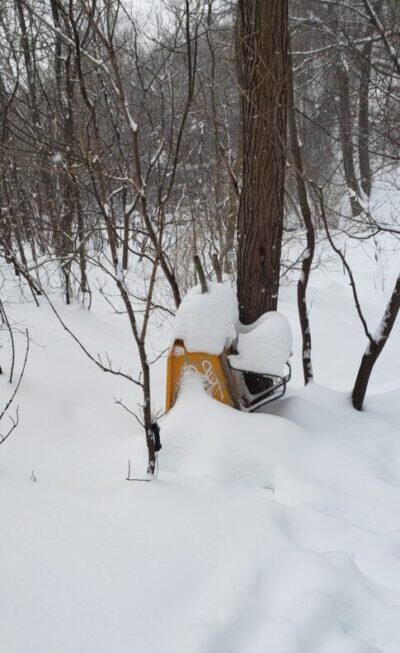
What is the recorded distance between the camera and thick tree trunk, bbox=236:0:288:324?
9.72 feet

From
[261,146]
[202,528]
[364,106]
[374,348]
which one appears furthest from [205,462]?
[364,106]

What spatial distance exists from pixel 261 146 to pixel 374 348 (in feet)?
5.16

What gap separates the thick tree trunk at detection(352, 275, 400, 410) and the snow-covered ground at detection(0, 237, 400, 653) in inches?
5.1

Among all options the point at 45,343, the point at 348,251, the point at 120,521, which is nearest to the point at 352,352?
the point at 45,343

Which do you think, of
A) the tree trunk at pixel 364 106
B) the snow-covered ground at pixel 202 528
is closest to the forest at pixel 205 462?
the snow-covered ground at pixel 202 528

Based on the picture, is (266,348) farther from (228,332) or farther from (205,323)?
(205,323)

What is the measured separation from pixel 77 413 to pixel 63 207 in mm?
4635

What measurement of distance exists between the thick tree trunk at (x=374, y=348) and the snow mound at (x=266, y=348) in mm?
680

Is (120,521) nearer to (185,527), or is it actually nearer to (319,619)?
(185,527)

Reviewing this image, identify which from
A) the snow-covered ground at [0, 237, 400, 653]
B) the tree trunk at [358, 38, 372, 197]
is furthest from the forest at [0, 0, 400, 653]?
the tree trunk at [358, 38, 372, 197]

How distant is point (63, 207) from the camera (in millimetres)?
7062

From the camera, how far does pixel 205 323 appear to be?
2840 millimetres

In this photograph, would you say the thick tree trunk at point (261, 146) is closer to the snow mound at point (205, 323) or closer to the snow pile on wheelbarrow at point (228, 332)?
the snow pile on wheelbarrow at point (228, 332)

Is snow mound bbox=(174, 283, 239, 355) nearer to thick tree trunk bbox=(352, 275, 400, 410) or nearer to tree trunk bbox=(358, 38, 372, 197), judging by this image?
thick tree trunk bbox=(352, 275, 400, 410)
